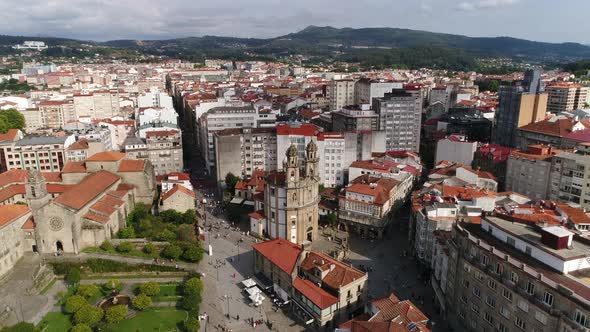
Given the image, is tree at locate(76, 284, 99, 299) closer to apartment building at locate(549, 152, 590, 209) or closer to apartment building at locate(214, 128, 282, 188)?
apartment building at locate(214, 128, 282, 188)

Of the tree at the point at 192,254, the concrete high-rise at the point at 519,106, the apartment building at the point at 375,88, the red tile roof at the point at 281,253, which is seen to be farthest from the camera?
the apartment building at the point at 375,88

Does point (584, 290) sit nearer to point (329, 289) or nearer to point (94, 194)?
point (329, 289)

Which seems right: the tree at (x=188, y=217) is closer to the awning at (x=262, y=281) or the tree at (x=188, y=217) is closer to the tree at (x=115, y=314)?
the awning at (x=262, y=281)

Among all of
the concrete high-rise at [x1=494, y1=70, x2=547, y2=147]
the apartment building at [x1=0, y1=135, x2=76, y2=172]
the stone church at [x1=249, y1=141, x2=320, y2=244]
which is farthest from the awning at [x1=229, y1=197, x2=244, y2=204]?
the concrete high-rise at [x1=494, y1=70, x2=547, y2=147]

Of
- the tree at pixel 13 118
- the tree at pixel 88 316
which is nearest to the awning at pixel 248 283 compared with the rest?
the tree at pixel 88 316

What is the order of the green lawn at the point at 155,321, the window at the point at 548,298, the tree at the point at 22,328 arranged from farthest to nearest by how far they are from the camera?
1. the green lawn at the point at 155,321
2. the tree at the point at 22,328
3. the window at the point at 548,298

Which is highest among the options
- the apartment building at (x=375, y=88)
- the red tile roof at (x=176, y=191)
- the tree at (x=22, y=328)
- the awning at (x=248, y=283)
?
the apartment building at (x=375, y=88)

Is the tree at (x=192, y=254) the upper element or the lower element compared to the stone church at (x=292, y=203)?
lower
